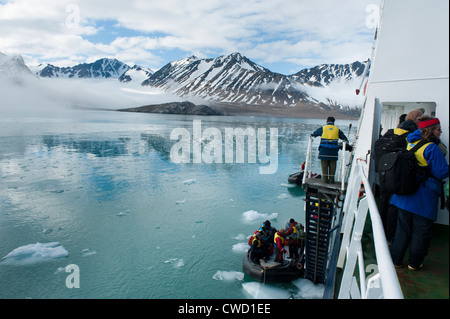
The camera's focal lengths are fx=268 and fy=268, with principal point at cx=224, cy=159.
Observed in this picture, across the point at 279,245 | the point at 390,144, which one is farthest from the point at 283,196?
the point at 390,144

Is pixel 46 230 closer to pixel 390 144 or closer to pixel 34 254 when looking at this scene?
pixel 34 254

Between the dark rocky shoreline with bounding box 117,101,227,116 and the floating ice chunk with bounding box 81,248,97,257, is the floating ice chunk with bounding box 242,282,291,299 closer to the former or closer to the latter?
the floating ice chunk with bounding box 81,248,97,257

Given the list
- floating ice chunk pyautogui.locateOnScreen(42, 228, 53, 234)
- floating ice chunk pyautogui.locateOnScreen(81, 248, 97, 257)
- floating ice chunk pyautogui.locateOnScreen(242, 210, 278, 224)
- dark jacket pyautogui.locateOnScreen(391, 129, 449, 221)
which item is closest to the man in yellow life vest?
dark jacket pyautogui.locateOnScreen(391, 129, 449, 221)

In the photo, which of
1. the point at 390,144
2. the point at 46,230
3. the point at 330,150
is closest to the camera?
the point at 390,144

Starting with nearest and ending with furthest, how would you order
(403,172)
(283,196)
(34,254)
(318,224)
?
(403,172) < (318,224) < (34,254) < (283,196)

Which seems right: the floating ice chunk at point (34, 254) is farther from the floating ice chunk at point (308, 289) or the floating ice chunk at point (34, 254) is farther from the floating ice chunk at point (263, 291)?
the floating ice chunk at point (308, 289)
